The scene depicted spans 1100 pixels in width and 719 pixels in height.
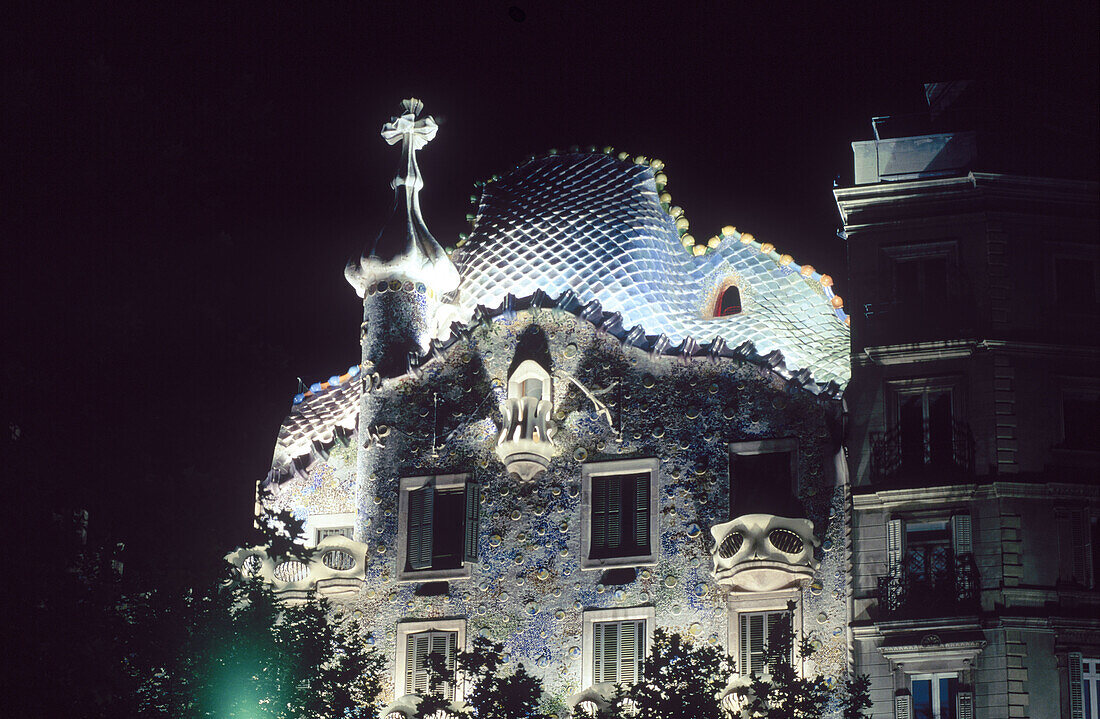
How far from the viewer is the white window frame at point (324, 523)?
43.4 meters

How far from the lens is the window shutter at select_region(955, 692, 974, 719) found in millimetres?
37250

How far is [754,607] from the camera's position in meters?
38.8

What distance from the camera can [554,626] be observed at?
39.8 m

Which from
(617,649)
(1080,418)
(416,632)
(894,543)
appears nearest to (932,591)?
(894,543)

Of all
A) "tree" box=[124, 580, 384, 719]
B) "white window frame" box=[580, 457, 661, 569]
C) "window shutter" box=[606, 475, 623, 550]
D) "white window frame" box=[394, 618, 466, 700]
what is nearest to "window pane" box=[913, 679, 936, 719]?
"white window frame" box=[580, 457, 661, 569]

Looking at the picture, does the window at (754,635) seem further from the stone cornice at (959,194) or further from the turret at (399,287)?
the turret at (399,287)

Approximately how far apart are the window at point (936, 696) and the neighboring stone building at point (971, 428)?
0.04 meters

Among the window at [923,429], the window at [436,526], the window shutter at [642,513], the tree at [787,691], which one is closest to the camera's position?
the tree at [787,691]

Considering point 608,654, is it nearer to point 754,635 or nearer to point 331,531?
point 754,635

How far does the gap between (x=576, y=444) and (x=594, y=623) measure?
11.4 ft

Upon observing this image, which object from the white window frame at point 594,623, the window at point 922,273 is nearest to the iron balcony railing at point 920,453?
the window at point 922,273

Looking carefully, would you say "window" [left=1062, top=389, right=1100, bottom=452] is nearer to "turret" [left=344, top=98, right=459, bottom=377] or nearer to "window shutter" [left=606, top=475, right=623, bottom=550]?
"window shutter" [left=606, top=475, right=623, bottom=550]

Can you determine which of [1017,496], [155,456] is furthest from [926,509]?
[155,456]

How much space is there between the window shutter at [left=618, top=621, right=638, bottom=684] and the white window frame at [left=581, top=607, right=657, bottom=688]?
166 millimetres
